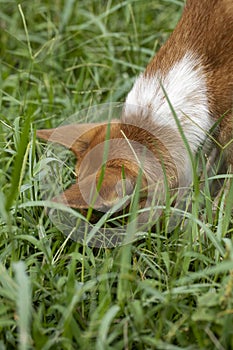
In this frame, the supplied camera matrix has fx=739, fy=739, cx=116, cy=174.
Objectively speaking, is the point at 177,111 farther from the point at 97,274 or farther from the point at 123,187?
the point at 97,274

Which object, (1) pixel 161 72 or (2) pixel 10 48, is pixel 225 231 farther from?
(2) pixel 10 48

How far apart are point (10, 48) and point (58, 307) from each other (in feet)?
9.05

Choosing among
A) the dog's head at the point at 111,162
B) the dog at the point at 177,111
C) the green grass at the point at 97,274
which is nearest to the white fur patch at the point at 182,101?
the dog at the point at 177,111

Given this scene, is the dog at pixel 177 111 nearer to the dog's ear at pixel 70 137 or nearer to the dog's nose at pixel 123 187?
the dog's ear at pixel 70 137

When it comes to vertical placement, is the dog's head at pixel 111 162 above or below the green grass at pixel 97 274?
above

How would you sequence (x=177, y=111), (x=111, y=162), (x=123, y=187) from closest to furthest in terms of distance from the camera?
(x=123, y=187) → (x=111, y=162) → (x=177, y=111)

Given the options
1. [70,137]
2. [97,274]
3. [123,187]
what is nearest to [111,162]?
[123,187]

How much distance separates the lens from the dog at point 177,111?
10.0 ft

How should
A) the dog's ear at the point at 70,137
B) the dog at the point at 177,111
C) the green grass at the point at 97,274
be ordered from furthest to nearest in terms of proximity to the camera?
the dog's ear at the point at 70,137
the dog at the point at 177,111
the green grass at the point at 97,274

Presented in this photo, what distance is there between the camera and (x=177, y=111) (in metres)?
3.17

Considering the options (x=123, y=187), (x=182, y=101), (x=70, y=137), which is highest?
(x=182, y=101)

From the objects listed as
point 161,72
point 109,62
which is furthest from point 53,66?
point 161,72

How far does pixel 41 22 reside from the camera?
4980mm

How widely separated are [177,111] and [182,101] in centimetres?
5
